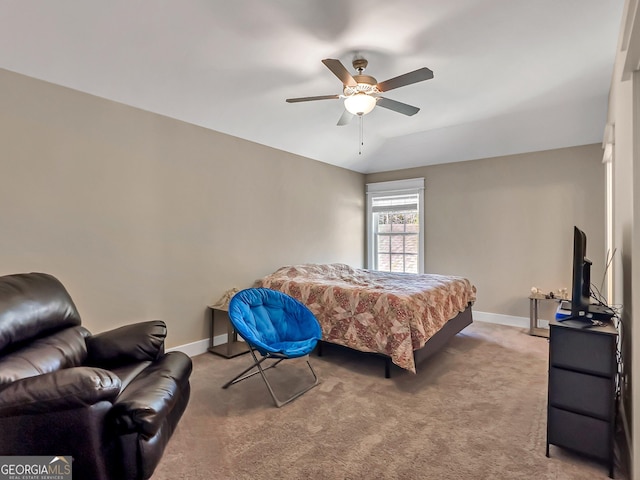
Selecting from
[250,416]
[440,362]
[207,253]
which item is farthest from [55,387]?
[440,362]

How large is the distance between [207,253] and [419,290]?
2269 mm

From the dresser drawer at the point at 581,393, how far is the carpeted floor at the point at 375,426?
0.31 m

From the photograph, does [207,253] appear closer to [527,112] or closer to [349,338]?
Result: [349,338]

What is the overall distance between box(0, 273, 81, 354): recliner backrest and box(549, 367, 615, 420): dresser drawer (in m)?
2.88

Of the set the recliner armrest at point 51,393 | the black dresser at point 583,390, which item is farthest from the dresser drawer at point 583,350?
the recliner armrest at point 51,393

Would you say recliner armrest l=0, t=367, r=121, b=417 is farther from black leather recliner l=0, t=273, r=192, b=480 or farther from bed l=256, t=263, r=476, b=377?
bed l=256, t=263, r=476, b=377

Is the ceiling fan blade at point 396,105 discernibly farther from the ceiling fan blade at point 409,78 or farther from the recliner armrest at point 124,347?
the recliner armrest at point 124,347

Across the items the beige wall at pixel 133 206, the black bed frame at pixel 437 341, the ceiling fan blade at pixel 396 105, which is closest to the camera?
the beige wall at pixel 133 206

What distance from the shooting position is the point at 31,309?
184 cm

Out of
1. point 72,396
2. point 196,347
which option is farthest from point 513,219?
point 72,396

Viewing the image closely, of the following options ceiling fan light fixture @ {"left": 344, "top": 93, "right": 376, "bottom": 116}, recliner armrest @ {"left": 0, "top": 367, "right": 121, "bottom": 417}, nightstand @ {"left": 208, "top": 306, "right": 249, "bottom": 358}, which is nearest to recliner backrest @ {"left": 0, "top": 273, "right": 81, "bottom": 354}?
recliner armrest @ {"left": 0, "top": 367, "right": 121, "bottom": 417}

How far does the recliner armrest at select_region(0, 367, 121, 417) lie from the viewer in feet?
4.18

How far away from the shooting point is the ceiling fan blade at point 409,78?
2.30 meters

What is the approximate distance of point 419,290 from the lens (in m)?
3.32
